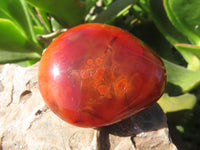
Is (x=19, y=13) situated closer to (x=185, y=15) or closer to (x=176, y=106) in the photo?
(x=185, y=15)

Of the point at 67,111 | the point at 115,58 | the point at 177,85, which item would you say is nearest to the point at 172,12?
the point at 177,85

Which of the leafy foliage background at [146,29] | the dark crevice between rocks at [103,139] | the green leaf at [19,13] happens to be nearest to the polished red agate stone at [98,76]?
the dark crevice between rocks at [103,139]

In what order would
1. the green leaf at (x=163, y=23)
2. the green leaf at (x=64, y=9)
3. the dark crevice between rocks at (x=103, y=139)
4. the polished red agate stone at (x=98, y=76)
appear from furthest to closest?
the green leaf at (x=163, y=23)
the green leaf at (x=64, y=9)
the dark crevice between rocks at (x=103, y=139)
the polished red agate stone at (x=98, y=76)

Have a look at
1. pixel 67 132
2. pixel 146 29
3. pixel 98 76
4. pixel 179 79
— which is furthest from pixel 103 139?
pixel 146 29

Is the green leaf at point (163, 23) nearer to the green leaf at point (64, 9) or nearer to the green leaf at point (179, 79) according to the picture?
the green leaf at point (179, 79)

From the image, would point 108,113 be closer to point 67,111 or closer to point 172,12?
point 67,111

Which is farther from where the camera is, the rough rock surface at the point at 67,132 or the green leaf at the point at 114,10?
the green leaf at the point at 114,10
